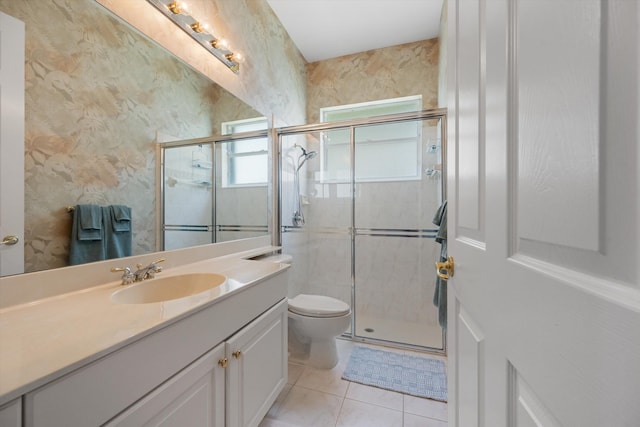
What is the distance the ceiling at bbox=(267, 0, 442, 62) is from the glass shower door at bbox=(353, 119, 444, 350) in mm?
876

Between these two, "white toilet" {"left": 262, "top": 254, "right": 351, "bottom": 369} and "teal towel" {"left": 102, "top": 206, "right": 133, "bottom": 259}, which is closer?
"teal towel" {"left": 102, "top": 206, "right": 133, "bottom": 259}

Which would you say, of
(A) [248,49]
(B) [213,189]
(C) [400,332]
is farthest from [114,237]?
(C) [400,332]

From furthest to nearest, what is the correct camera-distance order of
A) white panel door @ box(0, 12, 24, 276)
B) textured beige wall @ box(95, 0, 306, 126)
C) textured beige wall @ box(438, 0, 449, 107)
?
textured beige wall @ box(438, 0, 449, 107) → textured beige wall @ box(95, 0, 306, 126) → white panel door @ box(0, 12, 24, 276)

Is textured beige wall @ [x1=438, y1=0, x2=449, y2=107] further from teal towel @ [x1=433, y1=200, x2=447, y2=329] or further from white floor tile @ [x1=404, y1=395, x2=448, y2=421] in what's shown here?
white floor tile @ [x1=404, y1=395, x2=448, y2=421]

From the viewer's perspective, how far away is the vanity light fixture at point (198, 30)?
1.26 meters

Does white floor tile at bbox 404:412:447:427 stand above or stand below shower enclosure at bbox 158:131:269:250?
below

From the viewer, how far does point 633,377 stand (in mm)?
232

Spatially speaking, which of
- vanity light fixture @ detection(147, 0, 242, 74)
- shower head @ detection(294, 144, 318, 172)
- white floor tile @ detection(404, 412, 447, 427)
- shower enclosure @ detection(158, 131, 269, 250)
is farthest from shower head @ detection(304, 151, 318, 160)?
white floor tile @ detection(404, 412, 447, 427)

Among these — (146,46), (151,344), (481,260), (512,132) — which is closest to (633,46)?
(512,132)

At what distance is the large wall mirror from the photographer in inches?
32.3

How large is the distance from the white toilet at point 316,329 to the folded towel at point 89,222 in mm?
1215

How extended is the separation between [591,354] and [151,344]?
856mm

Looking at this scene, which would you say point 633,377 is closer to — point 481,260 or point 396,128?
point 481,260

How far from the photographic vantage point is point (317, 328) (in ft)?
5.60
